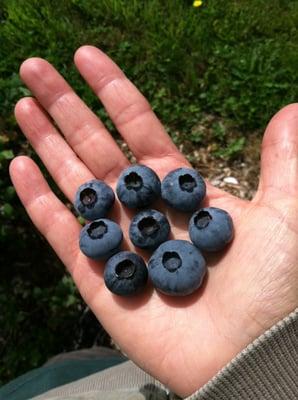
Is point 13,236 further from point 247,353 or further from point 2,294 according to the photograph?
point 247,353

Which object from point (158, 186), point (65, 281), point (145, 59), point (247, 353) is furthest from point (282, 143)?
point (145, 59)

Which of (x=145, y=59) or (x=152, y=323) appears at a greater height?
(x=145, y=59)

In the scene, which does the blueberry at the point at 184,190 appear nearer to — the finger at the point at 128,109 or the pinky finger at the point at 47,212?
the finger at the point at 128,109

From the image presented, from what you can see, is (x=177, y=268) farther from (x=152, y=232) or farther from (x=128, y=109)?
(x=128, y=109)

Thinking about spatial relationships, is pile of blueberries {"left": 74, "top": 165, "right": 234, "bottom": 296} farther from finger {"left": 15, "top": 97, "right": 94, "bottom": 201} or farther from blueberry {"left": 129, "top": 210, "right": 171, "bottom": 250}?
finger {"left": 15, "top": 97, "right": 94, "bottom": 201}

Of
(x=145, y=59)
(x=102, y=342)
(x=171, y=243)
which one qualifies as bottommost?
(x=102, y=342)

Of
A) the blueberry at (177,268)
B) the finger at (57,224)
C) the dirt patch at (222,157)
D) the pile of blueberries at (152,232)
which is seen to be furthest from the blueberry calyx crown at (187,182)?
the dirt patch at (222,157)

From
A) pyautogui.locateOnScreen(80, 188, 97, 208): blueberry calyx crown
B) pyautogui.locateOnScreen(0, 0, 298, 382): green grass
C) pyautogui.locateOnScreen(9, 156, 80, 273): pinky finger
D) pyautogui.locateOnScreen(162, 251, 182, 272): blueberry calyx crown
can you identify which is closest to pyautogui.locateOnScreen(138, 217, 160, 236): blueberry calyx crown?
pyautogui.locateOnScreen(162, 251, 182, 272): blueberry calyx crown

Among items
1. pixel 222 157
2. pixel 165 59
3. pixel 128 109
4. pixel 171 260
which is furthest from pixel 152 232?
pixel 165 59
